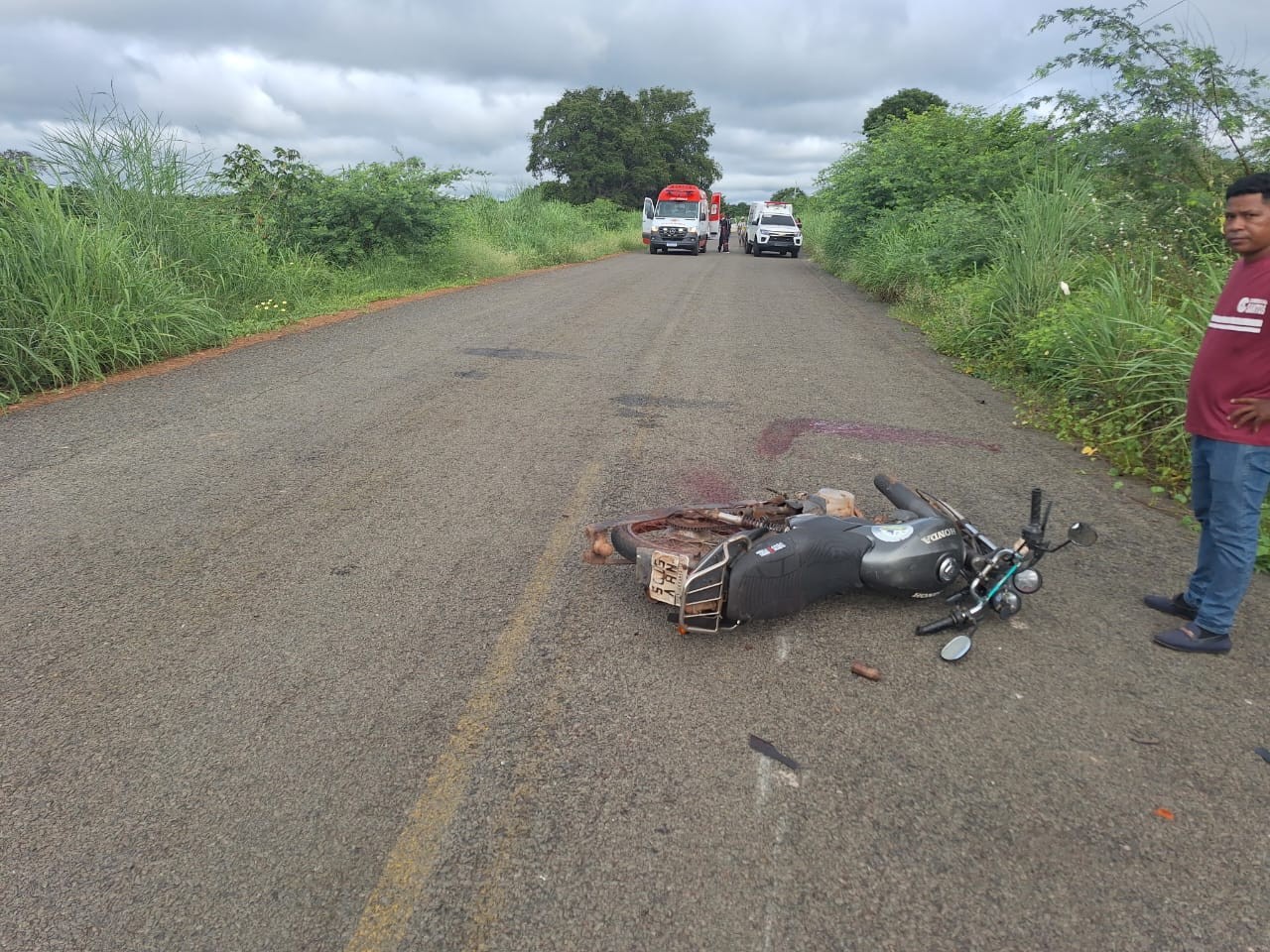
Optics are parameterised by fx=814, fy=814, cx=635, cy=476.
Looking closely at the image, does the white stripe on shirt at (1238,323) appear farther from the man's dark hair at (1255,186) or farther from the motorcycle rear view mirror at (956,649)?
the motorcycle rear view mirror at (956,649)

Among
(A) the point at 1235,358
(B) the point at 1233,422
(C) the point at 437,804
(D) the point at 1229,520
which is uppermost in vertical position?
(A) the point at 1235,358

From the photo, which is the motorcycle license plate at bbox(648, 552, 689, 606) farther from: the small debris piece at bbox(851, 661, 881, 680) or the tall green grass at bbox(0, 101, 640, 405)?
the tall green grass at bbox(0, 101, 640, 405)

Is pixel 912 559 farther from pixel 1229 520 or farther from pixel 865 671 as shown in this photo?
pixel 1229 520

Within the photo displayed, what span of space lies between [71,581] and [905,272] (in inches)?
560

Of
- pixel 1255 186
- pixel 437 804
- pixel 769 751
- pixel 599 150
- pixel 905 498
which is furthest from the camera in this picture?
pixel 599 150

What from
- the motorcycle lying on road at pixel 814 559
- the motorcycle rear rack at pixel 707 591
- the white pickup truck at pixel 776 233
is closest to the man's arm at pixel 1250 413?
the motorcycle lying on road at pixel 814 559

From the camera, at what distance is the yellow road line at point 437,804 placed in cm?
202

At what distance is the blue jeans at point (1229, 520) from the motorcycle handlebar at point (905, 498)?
1091mm

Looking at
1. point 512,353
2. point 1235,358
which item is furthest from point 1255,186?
point 512,353

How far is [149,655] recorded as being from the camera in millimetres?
3135

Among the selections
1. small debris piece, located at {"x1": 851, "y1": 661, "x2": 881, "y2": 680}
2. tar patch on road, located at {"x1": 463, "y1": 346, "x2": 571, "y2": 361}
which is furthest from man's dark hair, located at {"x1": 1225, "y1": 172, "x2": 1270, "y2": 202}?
tar patch on road, located at {"x1": 463, "y1": 346, "x2": 571, "y2": 361}

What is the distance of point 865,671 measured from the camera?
10.2 feet

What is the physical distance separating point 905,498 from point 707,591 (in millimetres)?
1213

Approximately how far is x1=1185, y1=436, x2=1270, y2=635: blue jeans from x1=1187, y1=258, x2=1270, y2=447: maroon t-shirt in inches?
2.6
